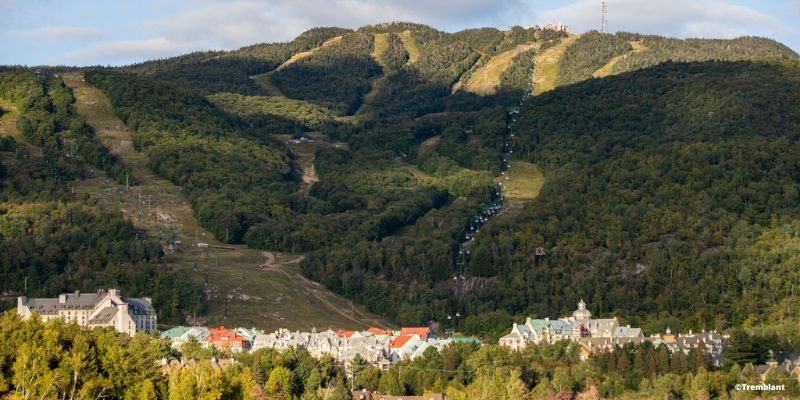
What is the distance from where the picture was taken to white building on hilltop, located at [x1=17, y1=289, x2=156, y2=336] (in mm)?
163500

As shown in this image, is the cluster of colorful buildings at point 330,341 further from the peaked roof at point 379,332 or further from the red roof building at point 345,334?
the peaked roof at point 379,332

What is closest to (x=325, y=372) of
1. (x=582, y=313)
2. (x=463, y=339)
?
(x=463, y=339)

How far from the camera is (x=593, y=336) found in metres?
160

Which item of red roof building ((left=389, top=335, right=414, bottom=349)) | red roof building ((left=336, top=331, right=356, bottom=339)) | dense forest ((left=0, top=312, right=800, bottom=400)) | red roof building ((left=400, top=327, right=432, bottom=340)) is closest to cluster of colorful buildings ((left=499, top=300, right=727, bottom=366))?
dense forest ((left=0, top=312, right=800, bottom=400))

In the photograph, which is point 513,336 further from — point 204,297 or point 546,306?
point 204,297

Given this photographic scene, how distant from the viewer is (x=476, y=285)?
194 meters

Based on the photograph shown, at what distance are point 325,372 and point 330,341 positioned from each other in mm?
20522

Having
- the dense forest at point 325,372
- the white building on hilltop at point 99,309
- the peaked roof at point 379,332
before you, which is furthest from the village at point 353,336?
the dense forest at point 325,372

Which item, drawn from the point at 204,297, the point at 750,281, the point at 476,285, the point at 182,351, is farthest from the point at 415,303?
the point at 182,351

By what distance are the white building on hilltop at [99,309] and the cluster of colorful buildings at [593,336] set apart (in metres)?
36.5

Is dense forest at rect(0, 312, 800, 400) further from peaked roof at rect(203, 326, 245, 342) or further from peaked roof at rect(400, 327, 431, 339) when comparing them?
peaked roof at rect(400, 327, 431, 339)

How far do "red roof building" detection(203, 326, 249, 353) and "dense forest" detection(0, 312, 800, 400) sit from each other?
282 inches

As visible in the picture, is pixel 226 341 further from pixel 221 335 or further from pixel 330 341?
pixel 330 341

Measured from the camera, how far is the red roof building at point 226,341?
153 meters
